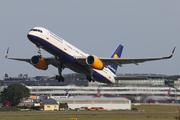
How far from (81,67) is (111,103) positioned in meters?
41.1

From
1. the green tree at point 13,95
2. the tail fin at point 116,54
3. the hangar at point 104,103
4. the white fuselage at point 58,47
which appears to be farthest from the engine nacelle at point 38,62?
the green tree at point 13,95

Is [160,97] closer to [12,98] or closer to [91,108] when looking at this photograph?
[91,108]

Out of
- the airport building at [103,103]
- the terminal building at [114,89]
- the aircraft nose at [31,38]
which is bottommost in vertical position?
the airport building at [103,103]

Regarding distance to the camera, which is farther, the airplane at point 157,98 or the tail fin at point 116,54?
the airplane at point 157,98

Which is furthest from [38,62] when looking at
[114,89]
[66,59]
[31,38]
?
[114,89]

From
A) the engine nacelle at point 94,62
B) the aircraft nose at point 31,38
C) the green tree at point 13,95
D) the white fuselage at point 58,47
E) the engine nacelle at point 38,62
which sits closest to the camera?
the aircraft nose at point 31,38

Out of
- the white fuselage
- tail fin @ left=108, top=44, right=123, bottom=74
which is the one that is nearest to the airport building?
tail fin @ left=108, top=44, right=123, bottom=74

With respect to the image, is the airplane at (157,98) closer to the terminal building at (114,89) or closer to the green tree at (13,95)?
the terminal building at (114,89)

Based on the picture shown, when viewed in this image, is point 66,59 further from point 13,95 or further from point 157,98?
point 13,95

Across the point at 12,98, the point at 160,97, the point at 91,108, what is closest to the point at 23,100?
the point at 12,98

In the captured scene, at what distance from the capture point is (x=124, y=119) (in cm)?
5059

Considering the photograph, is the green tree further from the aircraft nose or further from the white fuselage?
the aircraft nose

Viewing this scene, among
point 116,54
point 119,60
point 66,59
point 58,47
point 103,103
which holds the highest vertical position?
point 116,54

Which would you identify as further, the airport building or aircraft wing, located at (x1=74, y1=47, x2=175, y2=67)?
the airport building
